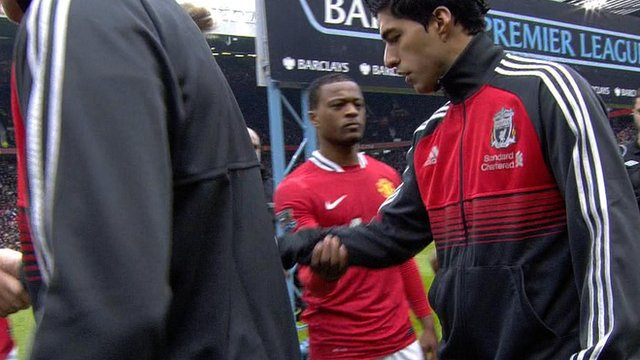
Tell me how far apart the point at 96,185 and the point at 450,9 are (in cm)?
119

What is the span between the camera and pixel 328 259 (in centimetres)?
192

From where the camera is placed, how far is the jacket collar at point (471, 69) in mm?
1704

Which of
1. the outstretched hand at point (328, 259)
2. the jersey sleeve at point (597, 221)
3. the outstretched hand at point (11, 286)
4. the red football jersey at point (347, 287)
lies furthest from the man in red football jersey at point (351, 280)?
the outstretched hand at point (11, 286)

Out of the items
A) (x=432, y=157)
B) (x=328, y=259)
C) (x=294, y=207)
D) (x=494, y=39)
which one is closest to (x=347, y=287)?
(x=294, y=207)

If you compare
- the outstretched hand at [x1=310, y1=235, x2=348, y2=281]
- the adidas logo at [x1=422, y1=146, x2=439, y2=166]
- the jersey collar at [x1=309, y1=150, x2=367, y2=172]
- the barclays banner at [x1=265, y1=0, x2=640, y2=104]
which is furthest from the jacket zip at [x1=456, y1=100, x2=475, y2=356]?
the barclays banner at [x1=265, y1=0, x2=640, y2=104]

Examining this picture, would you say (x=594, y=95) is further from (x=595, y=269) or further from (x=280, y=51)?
(x=280, y=51)

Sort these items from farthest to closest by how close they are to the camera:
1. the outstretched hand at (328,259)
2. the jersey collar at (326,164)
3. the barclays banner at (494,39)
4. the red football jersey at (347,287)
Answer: the barclays banner at (494,39) → the jersey collar at (326,164) → the red football jersey at (347,287) → the outstretched hand at (328,259)

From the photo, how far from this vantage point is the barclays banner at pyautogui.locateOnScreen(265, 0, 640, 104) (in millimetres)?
6727

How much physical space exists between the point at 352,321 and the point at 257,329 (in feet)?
6.67

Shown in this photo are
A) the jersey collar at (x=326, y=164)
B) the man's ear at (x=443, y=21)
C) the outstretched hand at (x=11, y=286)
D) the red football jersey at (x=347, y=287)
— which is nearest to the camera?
the outstretched hand at (x=11, y=286)

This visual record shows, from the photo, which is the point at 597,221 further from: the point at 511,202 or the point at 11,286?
the point at 11,286

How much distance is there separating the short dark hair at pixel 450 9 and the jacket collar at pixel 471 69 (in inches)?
2.5

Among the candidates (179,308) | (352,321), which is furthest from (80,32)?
(352,321)

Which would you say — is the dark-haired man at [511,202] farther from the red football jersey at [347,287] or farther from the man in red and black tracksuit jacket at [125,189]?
the red football jersey at [347,287]
